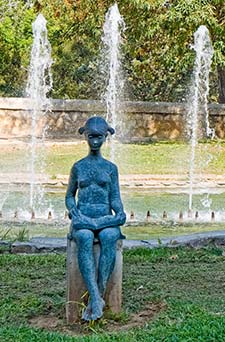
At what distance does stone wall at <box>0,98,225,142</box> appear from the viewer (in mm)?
17203

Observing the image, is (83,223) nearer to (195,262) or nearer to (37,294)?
(37,294)

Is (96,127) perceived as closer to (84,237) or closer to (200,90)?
(84,237)

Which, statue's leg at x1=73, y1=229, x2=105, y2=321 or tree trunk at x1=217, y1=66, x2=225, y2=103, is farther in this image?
tree trunk at x1=217, y1=66, x2=225, y2=103

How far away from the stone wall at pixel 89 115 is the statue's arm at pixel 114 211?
42.4ft

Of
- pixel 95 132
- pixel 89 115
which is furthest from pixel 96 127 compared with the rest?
pixel 89 115

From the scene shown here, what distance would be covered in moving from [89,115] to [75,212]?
1332 centimetres

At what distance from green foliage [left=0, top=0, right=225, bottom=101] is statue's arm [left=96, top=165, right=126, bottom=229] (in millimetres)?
12143

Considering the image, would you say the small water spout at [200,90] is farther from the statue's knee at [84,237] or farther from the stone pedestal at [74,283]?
the statue's knee at [84,237]

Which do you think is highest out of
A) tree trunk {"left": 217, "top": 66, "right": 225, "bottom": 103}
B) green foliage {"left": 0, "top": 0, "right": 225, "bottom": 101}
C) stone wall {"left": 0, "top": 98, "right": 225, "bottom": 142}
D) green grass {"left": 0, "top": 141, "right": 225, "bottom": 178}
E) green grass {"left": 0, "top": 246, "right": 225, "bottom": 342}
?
green foliage {"left": 0, "top": 0, "right": 225, "bottom": 101}

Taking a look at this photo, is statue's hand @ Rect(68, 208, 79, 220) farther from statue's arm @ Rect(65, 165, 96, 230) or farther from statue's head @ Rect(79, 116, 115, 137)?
statue's head @ Rect(79, 116, 115, 137)

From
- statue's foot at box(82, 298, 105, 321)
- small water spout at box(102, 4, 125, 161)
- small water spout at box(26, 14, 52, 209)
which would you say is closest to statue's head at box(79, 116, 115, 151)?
statue's foot at box(82, 298, 105, 321)

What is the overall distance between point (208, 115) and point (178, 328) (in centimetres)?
1428

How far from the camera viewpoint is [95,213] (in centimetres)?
427

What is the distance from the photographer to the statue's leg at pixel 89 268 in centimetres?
412
